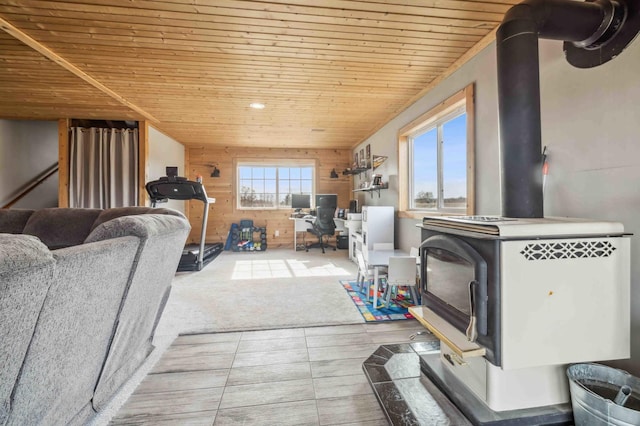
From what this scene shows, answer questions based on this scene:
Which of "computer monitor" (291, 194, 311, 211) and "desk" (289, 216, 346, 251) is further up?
"computer monitor" (291, 194, 311, 211)

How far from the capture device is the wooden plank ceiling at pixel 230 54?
1950 millimetres

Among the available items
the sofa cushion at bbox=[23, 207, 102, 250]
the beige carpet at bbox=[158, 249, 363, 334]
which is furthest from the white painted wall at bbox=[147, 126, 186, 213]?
the sofa cushion at bbox=[23, 207, 102, 250]

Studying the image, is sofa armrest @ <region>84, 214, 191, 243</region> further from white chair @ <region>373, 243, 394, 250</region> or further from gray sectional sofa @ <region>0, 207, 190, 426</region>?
white chair @ <region>373, 243, 394, 250</region>

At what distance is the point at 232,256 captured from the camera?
554cm

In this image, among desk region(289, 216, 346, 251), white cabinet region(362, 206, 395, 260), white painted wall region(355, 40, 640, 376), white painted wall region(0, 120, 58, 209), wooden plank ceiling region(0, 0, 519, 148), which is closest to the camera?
white painted wall region(355, 40, 640, 376)

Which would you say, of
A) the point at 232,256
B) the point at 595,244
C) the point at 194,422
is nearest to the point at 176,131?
the point at 232,256

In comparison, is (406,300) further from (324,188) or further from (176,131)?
(176,131)

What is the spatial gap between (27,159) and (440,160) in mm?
6518

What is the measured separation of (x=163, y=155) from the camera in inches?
210

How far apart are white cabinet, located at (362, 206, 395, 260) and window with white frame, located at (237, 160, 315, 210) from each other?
3189 millimetres

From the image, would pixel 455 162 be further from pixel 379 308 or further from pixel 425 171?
pixel 379 308

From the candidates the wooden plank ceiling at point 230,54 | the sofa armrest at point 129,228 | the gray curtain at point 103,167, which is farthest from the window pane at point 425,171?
the gray curtain at point 103,167

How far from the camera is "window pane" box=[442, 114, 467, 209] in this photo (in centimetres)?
276

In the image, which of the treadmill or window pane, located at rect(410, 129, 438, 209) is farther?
the treadmill
